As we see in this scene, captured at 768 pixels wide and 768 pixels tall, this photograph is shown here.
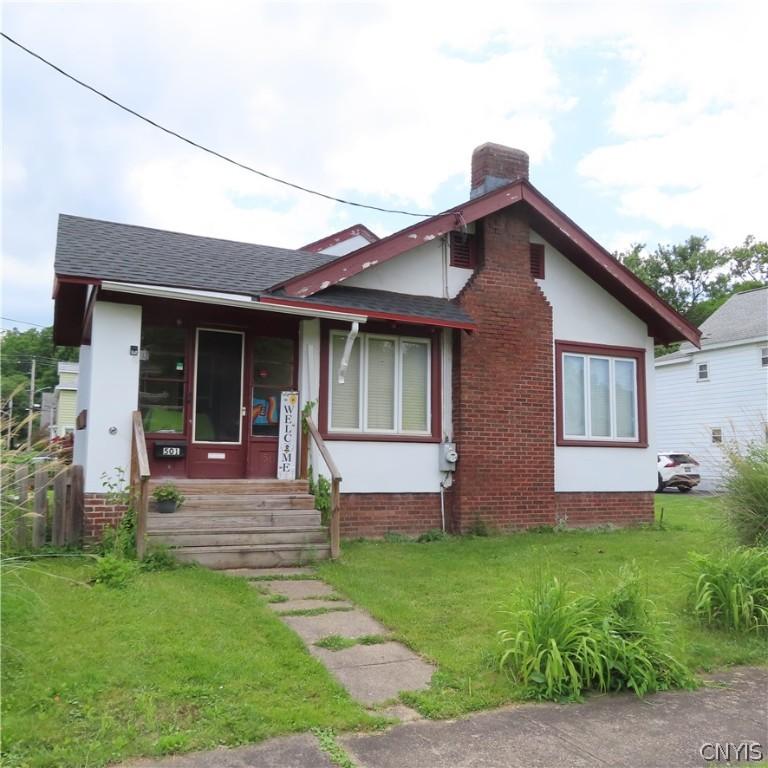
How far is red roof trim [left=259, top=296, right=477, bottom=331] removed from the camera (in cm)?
920

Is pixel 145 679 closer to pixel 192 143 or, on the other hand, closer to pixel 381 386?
pixel 381 386

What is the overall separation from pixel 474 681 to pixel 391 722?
31.3 inches

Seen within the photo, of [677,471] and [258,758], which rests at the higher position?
[677,471]

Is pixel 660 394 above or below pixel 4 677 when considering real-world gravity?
above

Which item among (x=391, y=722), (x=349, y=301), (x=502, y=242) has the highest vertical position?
(x=502, y=242)

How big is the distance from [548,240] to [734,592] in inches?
301

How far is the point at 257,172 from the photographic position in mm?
10758

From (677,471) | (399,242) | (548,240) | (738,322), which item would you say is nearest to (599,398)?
(548,240)

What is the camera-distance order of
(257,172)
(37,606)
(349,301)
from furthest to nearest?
1. (257,172)
2. (349,301)
3. (37,606)

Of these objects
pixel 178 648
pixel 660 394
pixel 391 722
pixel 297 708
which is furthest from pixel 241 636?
pixel 660 394

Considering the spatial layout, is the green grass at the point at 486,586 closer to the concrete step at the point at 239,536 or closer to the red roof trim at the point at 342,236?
the concrete step at the point at 239,536

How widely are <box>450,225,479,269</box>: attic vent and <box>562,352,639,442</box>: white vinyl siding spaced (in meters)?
2.32

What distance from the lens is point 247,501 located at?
8461 mm

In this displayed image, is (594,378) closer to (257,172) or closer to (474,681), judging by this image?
(257,172)
